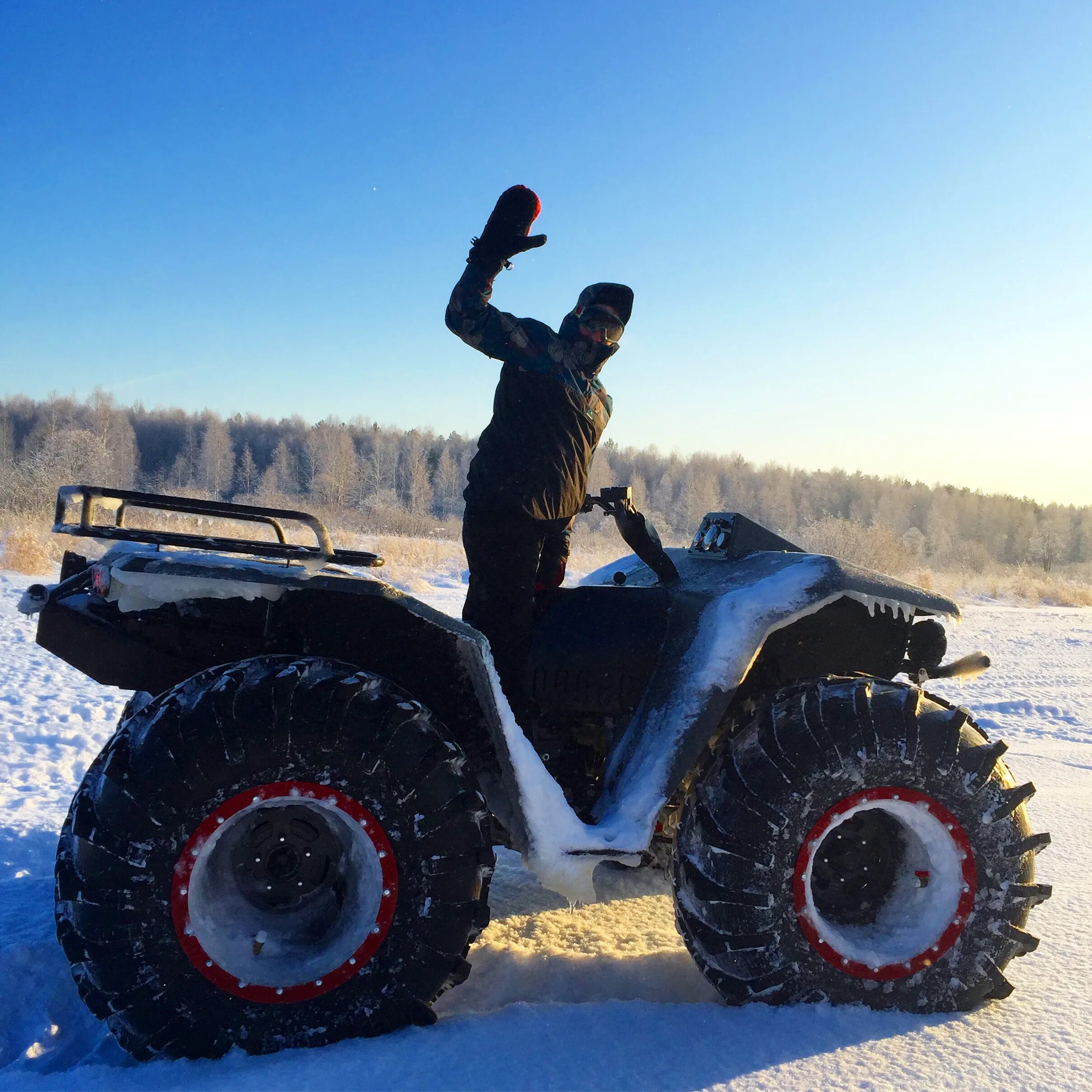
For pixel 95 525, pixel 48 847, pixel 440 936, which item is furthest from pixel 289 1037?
pixel 48 847

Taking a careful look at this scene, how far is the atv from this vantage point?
1.96 metres

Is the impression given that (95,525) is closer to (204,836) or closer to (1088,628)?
(204,836)

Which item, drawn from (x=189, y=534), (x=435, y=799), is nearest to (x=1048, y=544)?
(x=435, y=799)

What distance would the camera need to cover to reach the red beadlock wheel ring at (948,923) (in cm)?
224

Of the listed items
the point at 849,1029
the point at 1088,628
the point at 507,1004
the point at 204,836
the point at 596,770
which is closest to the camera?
the point at 204,836

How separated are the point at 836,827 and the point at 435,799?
1261 millimetres

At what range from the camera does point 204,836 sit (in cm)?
197

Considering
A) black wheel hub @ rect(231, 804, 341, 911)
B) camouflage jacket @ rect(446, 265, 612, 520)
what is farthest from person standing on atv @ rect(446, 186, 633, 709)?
black wheel hub @ rect(231, 804, 341, 911)

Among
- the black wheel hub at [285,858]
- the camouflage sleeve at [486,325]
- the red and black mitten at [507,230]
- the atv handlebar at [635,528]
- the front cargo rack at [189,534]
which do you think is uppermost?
the red and black mitten at [507,230]

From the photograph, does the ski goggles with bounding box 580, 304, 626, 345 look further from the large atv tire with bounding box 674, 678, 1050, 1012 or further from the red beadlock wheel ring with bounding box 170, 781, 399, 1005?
the red beadlock wheel ring with bounding box 170, 781, 399, 1005

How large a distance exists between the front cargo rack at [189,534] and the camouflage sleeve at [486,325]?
80cm

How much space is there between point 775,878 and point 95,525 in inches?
86.7

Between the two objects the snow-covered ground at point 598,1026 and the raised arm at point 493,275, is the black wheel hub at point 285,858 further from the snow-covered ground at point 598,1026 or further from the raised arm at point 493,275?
the raised arm at point 493,275

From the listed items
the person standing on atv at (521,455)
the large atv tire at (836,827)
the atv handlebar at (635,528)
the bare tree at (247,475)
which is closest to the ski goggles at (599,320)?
the person standing on atv at (521,455)
